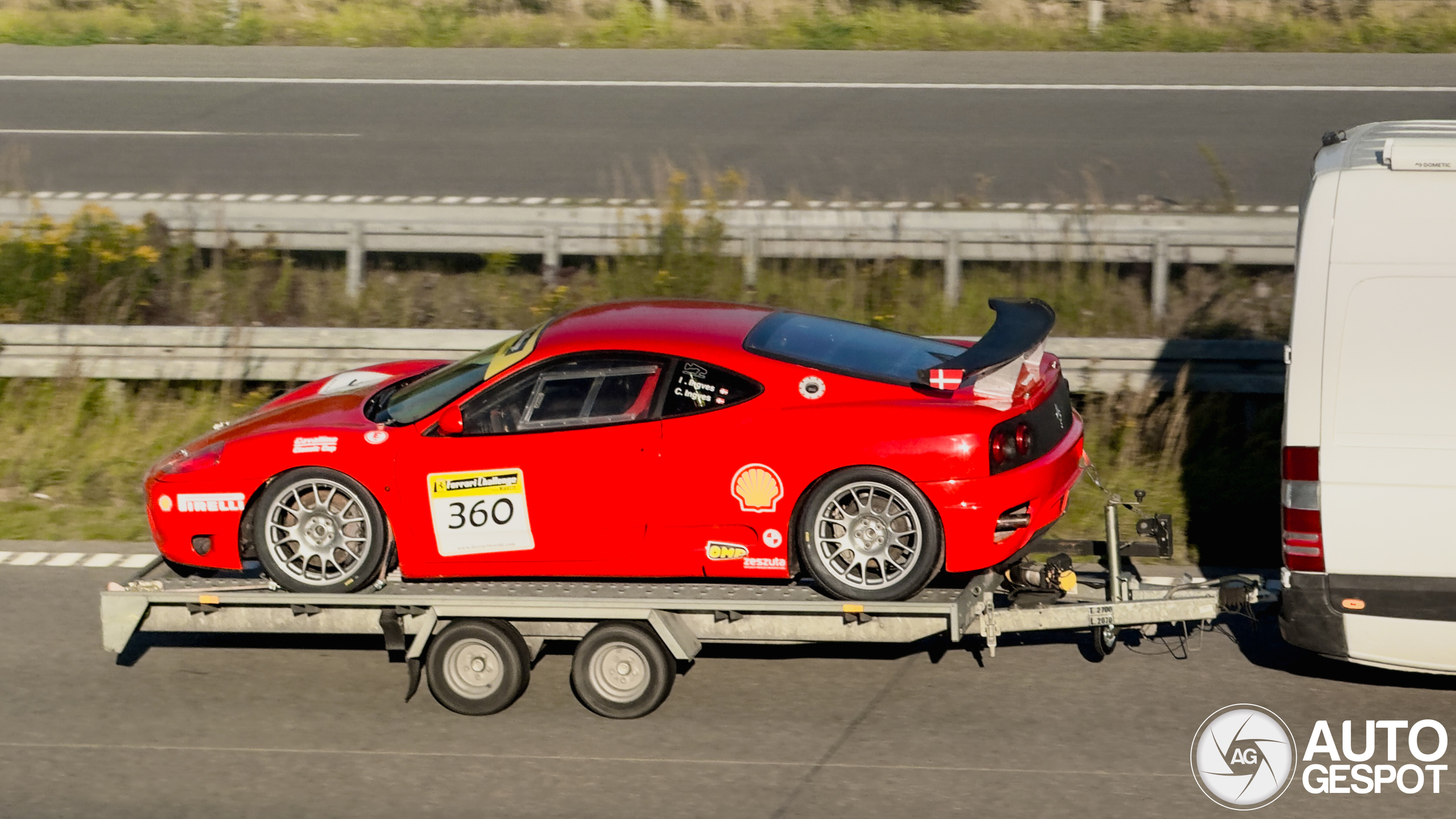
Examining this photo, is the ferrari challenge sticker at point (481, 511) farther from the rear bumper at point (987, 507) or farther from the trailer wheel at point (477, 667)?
the rear bumper at point (987, 507)

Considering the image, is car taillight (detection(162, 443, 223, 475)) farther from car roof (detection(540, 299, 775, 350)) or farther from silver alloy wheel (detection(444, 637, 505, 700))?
car roof (detection(540, 299, 775, 350))

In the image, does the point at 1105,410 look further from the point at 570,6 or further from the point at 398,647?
the point at 570,6

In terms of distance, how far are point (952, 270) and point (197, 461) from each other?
595 centimetres

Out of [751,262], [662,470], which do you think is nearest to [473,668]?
[662,470]

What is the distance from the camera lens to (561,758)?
20.9 feet

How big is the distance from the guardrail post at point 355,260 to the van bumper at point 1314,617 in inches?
294

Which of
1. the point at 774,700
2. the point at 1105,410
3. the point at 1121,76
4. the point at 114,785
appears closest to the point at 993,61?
the point at 1121,76

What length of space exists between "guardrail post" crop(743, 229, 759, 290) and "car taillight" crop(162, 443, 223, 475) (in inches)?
197

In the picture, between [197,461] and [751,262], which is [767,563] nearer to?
[197,461]

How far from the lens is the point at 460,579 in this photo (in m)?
7.00

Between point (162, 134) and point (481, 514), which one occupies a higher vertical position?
point (162, 134)

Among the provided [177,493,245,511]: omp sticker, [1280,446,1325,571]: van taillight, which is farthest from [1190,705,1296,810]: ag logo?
[177,493,245,511]: omp sticker

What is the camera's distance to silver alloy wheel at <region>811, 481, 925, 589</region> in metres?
6.61

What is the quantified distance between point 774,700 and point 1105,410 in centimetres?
392
